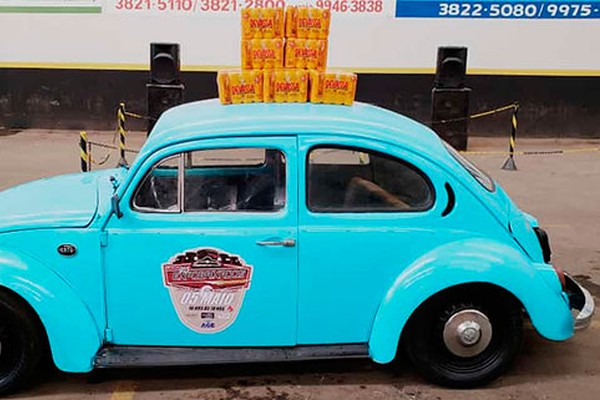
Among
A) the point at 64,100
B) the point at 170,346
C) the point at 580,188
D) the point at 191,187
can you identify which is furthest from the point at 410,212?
the point at 64,100

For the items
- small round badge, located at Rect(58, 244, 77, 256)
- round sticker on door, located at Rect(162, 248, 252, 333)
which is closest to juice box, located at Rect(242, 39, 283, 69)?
round sticker on door, located at Rect(162, 248, 252, 333)

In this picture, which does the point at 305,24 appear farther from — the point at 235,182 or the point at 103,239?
the point at 103,239

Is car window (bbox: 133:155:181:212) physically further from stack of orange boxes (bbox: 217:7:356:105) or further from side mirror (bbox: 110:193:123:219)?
stack of orange boxes (bbox: 217:7:356:105)

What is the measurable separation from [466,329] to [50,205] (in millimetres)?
2557

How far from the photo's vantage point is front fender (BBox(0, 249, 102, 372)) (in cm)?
375

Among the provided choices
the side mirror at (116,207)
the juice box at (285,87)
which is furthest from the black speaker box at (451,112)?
the side mirror at (116,207)

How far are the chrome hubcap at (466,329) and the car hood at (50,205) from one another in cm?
217

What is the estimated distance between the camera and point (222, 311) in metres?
3.94

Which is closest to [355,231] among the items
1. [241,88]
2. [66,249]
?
[241,88]

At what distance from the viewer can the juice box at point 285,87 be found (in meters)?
4.36

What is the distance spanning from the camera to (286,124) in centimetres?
393

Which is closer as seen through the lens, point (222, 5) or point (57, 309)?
point (57, 309)

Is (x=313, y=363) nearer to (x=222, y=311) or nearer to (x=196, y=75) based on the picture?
(x=222, y=311)

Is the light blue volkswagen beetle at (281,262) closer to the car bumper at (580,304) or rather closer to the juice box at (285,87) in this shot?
the car bumper at (580,304)
